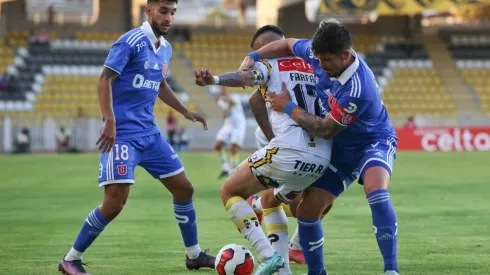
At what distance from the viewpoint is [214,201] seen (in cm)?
1539

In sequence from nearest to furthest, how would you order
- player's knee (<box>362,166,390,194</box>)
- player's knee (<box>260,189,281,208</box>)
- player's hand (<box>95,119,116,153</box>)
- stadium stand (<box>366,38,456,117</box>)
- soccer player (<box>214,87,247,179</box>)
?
player's knee (<box>362,166,390,194</box>) → player's hand (<box>95,119,116,153</box>) → player's knee (<box>260,189,281,208</box>) → soccer player (<box>214,87,247,179</box>) → stadium stand (<box>366,38,456,117</box>)

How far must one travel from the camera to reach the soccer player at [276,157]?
7148mm

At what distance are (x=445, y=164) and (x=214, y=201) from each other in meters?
12.3

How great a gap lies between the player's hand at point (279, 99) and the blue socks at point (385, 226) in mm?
985

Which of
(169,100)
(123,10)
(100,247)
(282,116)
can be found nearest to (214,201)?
(100,247)

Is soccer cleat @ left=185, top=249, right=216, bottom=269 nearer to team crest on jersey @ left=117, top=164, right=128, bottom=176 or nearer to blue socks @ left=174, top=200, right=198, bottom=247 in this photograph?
blue socks @ left=174, top=200, right=198, bottom=247

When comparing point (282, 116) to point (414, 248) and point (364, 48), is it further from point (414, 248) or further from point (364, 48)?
point (364, 48)

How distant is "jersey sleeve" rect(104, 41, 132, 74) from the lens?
7.85 metres

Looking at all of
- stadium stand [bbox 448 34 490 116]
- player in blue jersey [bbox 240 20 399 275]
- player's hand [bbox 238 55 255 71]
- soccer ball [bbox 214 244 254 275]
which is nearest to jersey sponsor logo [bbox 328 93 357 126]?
player in blue jersey [bbox 240 20 399 275]

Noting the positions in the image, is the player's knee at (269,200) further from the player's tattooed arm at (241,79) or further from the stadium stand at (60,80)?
the stadium stand at (60,80)

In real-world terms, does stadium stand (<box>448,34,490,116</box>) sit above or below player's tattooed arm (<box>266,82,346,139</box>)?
below

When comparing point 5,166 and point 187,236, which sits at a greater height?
point 187,236

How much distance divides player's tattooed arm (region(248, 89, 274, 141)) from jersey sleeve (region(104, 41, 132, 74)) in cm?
118

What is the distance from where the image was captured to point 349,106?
698cm
